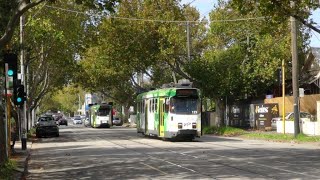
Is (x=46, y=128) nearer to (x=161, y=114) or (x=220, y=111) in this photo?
(x=220, y=111)

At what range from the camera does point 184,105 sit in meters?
31.5

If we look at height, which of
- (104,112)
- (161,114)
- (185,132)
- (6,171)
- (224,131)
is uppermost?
(104,112)

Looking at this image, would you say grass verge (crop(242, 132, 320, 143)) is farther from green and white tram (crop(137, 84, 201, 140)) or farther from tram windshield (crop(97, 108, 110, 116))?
tram windshield (crop(97, 108, 110, 116))

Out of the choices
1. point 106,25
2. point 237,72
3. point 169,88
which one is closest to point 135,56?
point 106,25

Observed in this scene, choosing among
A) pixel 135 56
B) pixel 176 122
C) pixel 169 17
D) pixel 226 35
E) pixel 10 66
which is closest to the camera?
pixel 10 66

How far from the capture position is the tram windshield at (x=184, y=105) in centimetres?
3138

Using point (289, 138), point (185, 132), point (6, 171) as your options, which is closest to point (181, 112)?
point (185, 132)

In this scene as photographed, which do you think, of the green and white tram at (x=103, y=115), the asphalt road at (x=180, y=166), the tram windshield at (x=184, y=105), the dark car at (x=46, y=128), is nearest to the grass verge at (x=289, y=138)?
the tram windshield at (x=184, y=105)

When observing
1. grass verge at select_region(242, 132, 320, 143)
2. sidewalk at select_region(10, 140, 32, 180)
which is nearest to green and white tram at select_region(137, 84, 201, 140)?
grass verge at select_region(242, 132, 320, 143)

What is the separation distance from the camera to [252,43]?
49.3 metres

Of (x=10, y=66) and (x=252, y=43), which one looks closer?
(x=10, y=66)

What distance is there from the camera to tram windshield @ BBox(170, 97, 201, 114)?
3138cm

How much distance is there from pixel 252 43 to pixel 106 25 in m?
13.6

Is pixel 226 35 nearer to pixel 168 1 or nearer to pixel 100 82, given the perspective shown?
pixel 168 1
